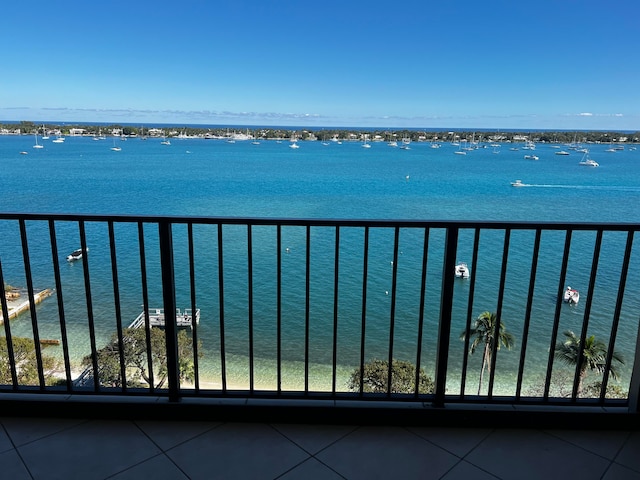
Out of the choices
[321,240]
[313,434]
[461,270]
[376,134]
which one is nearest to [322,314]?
[461,270]

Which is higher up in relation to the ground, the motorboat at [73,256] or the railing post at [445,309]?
the railing post at [445,309]

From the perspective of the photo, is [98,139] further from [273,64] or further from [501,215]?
[501,215]

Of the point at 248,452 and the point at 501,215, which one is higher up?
the point at 248,452

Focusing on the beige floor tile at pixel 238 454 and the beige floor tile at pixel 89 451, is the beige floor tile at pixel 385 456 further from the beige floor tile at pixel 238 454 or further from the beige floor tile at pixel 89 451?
the beige floor tile at pixel 89 451

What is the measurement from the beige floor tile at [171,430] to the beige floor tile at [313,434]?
34 cm

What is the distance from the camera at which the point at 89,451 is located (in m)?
1.70

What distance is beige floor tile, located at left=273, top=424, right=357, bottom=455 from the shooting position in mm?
1771

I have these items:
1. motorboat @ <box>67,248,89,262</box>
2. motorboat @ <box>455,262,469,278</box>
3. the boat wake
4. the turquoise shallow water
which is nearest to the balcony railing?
the turquoise shallow water

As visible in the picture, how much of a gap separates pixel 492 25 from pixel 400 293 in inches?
1198

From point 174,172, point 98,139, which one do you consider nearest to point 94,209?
point 174,172

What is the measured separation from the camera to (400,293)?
67.9 feet

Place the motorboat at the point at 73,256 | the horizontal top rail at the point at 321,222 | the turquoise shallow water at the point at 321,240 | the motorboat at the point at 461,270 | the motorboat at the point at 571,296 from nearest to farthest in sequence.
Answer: the horizontal top rail at the point at 321,222 < the turquoise shallow water at the point at 321,240 < the motorboat at the point at 571,296 < the motorboat at the point at 461,270 < the motorboat at the point at 73,256

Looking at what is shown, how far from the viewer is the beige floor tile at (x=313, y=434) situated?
1771 mm

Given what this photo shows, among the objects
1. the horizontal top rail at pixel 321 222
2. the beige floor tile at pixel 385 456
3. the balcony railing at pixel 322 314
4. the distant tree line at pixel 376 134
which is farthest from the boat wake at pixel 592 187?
the beige floor tile at pixel 385 456
